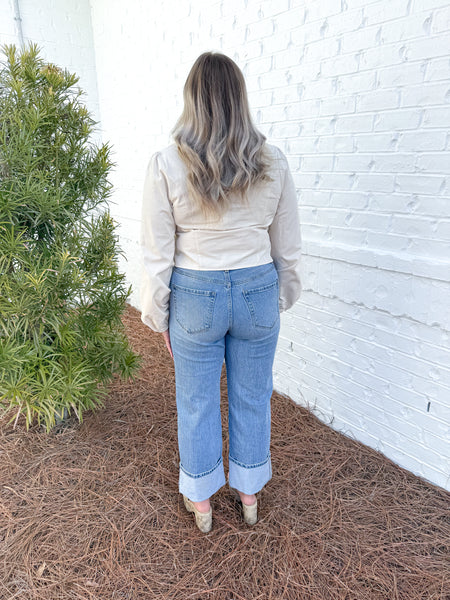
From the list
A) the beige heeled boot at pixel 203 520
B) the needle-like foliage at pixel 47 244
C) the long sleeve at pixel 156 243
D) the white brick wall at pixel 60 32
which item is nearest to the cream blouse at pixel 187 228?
the long sleeve at pixel 156 243

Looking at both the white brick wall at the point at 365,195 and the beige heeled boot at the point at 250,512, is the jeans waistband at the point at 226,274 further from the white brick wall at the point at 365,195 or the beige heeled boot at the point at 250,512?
the beige heeled boot at the point at 250,512

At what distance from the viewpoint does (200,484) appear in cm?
174

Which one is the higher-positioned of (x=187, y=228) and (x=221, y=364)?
(x=187, y=228)

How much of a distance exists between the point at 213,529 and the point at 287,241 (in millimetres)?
1299

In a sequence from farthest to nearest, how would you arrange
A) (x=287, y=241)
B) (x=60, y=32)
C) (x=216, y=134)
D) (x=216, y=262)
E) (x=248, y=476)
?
1. (x=60, y=32)
2. (x=248, y=476)
3. (x=287, y=241)
4. (x=216, y=262)
5. (x=216, y=134)

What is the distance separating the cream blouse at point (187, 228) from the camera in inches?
55.9

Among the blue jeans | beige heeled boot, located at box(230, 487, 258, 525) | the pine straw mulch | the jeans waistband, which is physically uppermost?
the jeans waistband

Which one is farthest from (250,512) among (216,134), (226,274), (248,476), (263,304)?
(216,134)

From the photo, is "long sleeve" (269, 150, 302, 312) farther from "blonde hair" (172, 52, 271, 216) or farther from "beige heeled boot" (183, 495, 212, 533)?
"beige heeled boot" (183, 495, 212, 533)

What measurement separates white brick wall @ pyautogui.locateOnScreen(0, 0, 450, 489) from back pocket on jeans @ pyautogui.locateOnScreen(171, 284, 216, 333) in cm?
102

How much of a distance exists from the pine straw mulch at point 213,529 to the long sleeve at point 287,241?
1.00 meters

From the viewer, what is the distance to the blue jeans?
4.87 ft

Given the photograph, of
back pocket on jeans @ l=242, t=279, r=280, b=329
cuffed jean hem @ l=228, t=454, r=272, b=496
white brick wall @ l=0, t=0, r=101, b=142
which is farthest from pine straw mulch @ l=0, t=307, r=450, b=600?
white brick wall @ l=0, t=0, r=101, b=142

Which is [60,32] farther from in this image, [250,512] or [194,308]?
[250,512]
